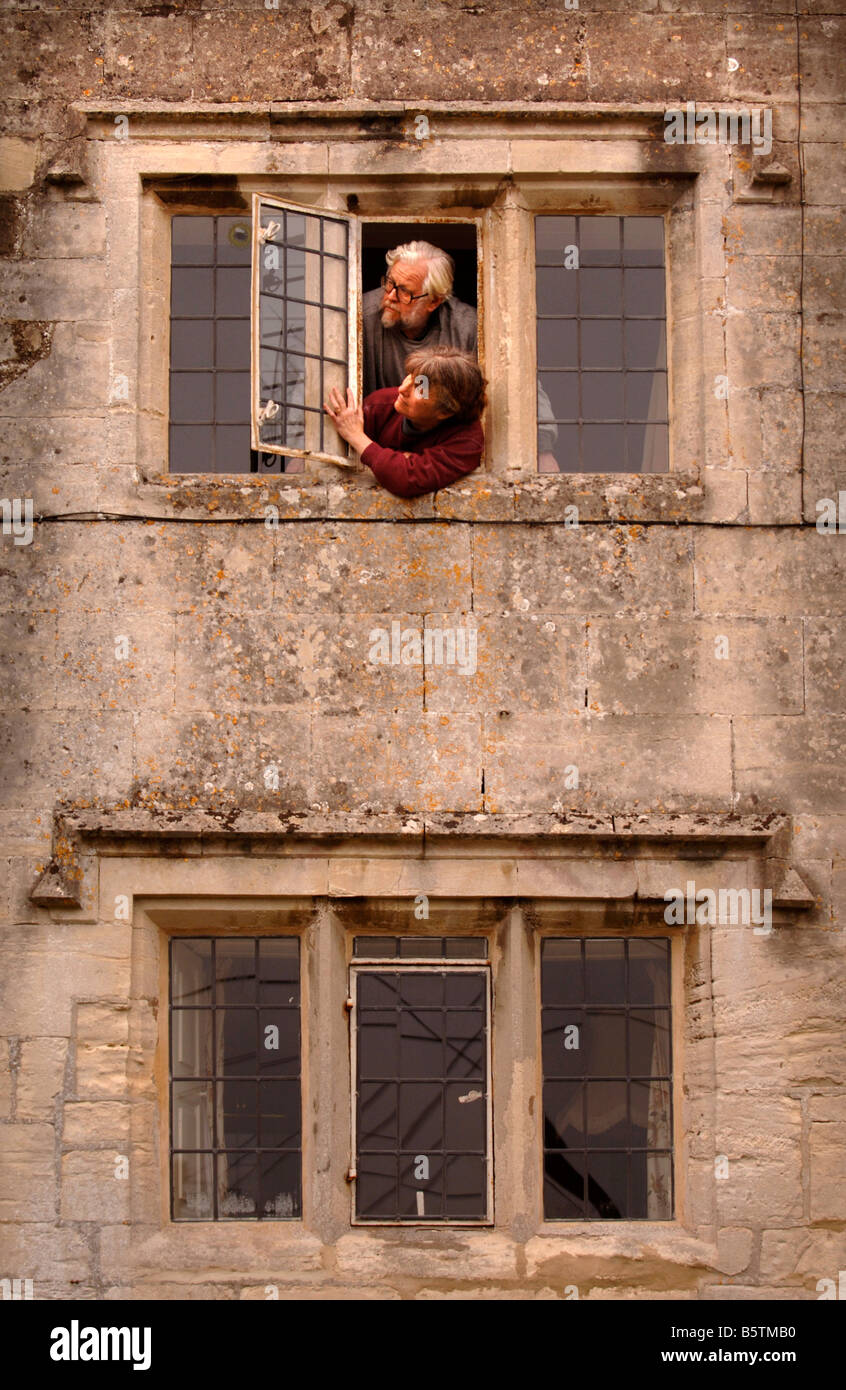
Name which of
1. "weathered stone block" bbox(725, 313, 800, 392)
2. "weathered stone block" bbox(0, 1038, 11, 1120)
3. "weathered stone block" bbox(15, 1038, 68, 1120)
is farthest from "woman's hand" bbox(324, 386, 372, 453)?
"weathered stone block" bbox(0, 1038, 11, 1120)

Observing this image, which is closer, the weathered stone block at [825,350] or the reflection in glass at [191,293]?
the weathered stone block at [825,350]

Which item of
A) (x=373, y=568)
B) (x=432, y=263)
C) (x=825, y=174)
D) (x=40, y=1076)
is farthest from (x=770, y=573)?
(x=40, y=1076)

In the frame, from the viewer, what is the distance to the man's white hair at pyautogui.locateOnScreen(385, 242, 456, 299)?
340 inches

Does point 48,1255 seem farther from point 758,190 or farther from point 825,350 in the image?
point 758,190

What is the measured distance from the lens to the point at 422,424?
843cm

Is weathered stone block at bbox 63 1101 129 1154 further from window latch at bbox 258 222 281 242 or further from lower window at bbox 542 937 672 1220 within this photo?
window latch at bbox 258 222 281 242

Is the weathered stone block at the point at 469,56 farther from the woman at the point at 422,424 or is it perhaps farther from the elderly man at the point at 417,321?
the woman at the point at 422,424

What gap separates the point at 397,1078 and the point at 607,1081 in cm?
92

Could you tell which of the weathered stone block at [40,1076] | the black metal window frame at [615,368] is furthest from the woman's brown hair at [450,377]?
the weathered stone block at [40,1076]
